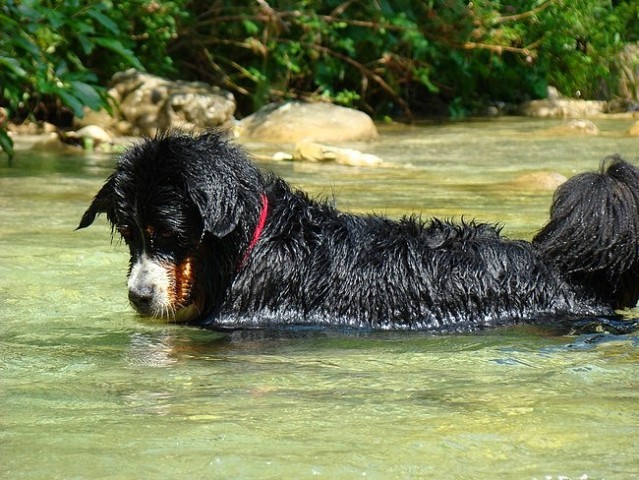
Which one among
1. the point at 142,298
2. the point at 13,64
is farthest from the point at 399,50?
the point at 142,298

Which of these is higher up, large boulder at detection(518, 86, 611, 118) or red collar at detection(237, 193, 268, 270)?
large boulder at detection(518, 86, 611, 118)

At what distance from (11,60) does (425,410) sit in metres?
5.64

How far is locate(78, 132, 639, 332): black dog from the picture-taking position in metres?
5.46

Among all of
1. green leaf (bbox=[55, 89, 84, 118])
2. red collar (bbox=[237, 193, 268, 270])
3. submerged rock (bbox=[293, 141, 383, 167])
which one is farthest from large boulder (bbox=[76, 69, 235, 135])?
red collar (bbox=[237, 193, 268, 270])

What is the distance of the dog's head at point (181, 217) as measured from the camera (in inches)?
213

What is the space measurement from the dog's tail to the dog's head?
151 cm

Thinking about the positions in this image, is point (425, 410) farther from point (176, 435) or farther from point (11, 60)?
point (11, 60)

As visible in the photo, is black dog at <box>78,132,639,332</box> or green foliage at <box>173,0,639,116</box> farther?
green foliage at <box>173,0,639,116</box>

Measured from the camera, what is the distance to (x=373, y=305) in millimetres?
5633

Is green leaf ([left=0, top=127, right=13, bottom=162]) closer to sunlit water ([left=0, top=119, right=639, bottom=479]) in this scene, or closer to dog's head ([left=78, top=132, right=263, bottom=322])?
sunlit water ([left=0, top=119, right=639, bottom=479])

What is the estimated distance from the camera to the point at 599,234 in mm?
5527

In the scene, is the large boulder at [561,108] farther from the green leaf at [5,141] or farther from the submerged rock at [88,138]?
the green leaf at [5,141]

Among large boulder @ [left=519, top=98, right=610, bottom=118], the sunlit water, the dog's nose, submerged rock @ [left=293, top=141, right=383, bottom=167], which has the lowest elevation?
the sunlit water


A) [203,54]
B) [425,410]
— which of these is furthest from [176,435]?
[203,54]
